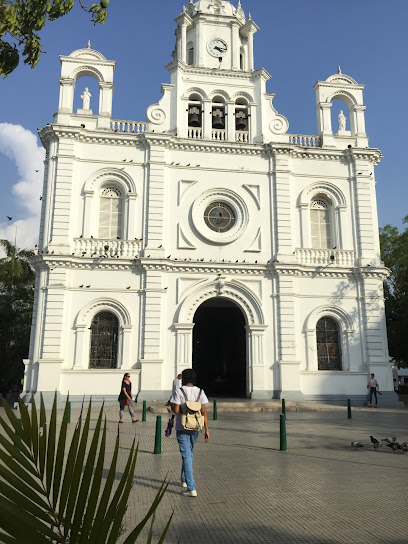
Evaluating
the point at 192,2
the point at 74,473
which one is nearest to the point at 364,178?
the point at 192,2

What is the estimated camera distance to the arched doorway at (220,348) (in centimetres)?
2370

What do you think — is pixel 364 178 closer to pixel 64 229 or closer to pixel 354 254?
pixel 354 254

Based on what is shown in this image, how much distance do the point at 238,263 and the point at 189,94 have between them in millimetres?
8972

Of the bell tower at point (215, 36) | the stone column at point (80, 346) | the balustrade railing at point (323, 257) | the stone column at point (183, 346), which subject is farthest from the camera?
the bell tower at point (215, 36)

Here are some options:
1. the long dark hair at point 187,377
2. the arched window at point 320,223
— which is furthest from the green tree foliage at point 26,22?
the arched window at point 320,223

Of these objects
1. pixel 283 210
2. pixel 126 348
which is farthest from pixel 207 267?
pixel 126 348

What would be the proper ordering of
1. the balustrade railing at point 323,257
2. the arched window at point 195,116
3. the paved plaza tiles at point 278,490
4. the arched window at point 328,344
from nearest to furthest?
the paved plaza tiles at point 278,490
the arched window at point 328,344
the balustrade railing at point 323,257
the arched window at point 195,116

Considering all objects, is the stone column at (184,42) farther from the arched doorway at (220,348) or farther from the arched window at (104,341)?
the arched window at (104,341)

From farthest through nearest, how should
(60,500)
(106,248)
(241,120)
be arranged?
(241,120), (106,248), (60,500)

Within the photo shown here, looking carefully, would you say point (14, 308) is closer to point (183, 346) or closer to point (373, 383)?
point (183, 346)

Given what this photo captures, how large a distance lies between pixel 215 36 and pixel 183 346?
16730 mm

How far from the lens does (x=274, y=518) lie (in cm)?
559

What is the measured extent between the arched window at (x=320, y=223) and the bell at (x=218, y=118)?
6.02 m

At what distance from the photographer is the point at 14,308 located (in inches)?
1230
